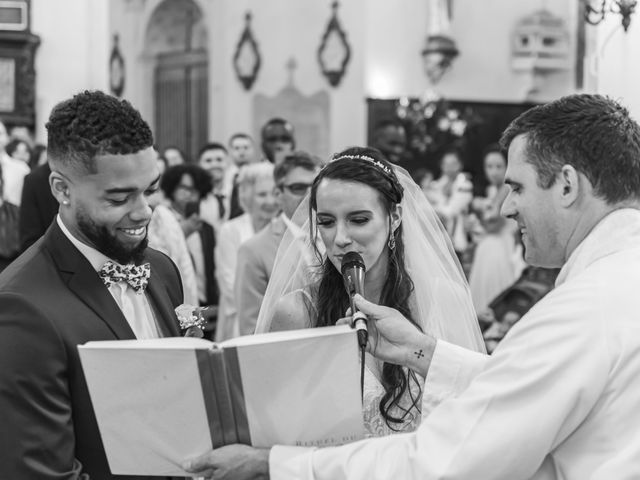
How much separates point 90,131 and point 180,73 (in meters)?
16.0

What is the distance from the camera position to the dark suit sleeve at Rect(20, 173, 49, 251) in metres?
5.85

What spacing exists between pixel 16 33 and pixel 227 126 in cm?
445

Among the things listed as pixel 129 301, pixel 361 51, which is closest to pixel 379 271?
pixel 129 301

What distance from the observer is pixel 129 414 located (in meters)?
2.55

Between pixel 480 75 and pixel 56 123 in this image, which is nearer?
pixel 56 123

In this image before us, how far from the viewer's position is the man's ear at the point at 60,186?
9.06 feet

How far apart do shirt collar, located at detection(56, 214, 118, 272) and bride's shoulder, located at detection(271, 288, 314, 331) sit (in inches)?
37.7

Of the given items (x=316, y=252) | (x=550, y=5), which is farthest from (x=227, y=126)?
(x=316, y=252)

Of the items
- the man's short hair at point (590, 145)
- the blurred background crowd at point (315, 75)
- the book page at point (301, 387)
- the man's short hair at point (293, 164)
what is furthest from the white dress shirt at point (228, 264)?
the man's short hair at point (590, 145)

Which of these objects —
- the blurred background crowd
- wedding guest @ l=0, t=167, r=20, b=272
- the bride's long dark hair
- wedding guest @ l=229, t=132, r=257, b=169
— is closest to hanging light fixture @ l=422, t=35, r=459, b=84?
the blurred background crowd

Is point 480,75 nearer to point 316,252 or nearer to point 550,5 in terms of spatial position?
point 550,5

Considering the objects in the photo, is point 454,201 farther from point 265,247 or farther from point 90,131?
point 90,131

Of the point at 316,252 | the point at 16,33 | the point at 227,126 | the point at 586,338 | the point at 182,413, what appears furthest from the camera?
the point at 227,126

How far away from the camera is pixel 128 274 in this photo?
2.90 metres
